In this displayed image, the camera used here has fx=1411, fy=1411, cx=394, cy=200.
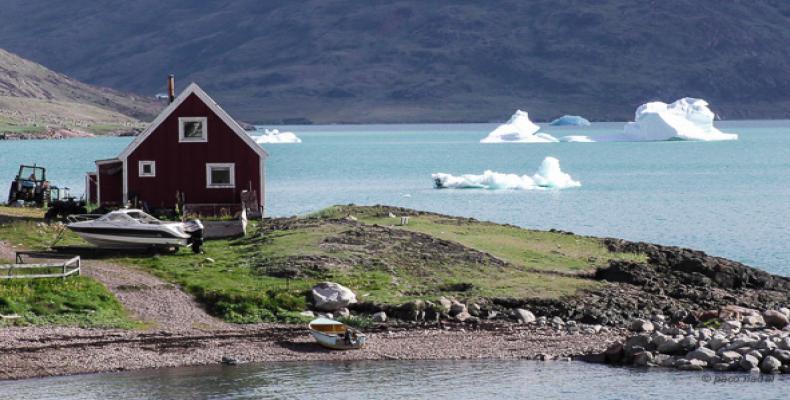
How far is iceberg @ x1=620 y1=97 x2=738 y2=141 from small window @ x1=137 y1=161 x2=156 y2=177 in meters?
133

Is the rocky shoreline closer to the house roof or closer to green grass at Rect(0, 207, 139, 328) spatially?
green grass at Rect(0, 207, 139, 328)

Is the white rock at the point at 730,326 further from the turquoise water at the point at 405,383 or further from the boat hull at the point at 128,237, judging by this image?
the boat hull at the point at 128,237

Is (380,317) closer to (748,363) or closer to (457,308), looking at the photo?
(457,308)

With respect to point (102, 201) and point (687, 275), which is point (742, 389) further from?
point (102, 201)

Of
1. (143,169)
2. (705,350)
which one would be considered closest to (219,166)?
(143,169)

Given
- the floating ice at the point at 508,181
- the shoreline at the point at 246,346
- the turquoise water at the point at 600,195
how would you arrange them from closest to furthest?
the shoreline at the point at 246,346 < the turquoise water at the point at 600,195 < the floating ice at the point at 508,181

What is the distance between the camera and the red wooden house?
54812mm

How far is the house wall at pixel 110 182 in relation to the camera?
56.4 metres

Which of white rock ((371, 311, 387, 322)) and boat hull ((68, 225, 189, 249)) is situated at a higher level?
boat hull ((68, 225, 189, 249))

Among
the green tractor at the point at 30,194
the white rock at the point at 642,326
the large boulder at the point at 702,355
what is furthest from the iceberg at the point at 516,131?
the large boulder at the point at 702,355

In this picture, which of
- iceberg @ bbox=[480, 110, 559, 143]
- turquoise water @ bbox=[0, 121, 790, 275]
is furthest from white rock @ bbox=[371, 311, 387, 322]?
iceberg @ bbox=[480, 110, 559, 143]

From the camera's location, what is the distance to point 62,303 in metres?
38.7

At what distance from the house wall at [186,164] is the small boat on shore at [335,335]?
61.6 feet

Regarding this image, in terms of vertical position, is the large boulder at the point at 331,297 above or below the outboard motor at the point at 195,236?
below
